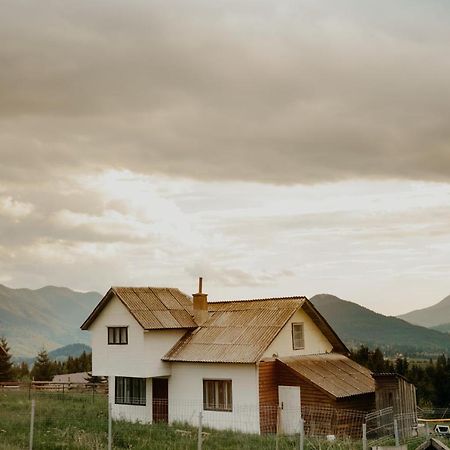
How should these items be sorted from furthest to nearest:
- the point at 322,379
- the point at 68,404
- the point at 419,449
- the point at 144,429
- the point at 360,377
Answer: the point at 68,404 → the point at 360,377 → the point at 322,379 → the point at 144,429 → the point at 419,449

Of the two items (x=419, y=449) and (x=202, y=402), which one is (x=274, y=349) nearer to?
(x=202, y=402)

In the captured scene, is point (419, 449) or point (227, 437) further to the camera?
point (227, 437)

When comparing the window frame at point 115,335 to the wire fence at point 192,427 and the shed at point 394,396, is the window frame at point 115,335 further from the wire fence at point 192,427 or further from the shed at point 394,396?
the shed at point 394,396

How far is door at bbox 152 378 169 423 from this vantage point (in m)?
34.2

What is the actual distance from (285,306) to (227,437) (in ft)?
26.7

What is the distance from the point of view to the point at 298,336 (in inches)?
1340

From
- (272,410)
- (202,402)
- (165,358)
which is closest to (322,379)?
(272,410)

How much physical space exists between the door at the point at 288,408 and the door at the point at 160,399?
19.2 feet

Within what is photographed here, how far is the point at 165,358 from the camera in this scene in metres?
33.9

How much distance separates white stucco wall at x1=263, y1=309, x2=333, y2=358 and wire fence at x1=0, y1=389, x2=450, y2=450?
2.71 metres

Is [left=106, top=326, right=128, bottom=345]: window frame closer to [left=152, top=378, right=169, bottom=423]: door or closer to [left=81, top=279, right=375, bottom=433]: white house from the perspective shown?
[left=81, top=279, right=375, bottom=433]: white house

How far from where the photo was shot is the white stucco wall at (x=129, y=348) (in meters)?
33.8

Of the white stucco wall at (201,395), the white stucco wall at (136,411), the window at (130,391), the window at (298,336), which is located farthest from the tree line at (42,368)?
the window at (298,336)

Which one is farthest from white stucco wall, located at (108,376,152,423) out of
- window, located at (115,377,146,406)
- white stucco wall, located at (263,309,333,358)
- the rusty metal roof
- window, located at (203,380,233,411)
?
the rusty metal roof
